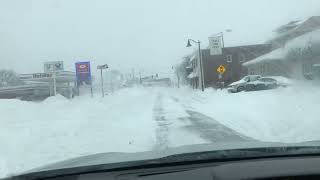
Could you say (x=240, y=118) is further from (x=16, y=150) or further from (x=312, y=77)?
(x=16, y=150)

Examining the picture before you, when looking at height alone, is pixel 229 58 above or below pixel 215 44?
below

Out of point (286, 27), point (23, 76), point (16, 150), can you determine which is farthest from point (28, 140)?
point (23, 76)

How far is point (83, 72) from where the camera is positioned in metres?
72.5

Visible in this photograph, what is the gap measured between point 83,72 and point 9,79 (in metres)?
11.8

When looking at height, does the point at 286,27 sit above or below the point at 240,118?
above

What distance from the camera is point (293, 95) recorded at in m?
27.8

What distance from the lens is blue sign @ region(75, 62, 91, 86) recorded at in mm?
71688

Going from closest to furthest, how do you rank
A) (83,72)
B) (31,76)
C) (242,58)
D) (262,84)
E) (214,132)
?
(214,132), (262,84), (83,72), (31,76), (242,58)

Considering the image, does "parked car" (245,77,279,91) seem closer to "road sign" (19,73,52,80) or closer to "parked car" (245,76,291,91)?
"parked car" (245,76,291,91)

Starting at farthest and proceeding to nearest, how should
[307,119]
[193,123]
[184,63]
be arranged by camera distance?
[184,63], [193,123], [307,119]

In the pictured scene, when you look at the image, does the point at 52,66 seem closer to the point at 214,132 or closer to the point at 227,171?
the point at 214,132

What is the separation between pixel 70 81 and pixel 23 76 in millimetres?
6376

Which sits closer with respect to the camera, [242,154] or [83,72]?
[242,154]

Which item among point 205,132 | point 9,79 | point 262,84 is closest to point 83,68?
point 9,79
